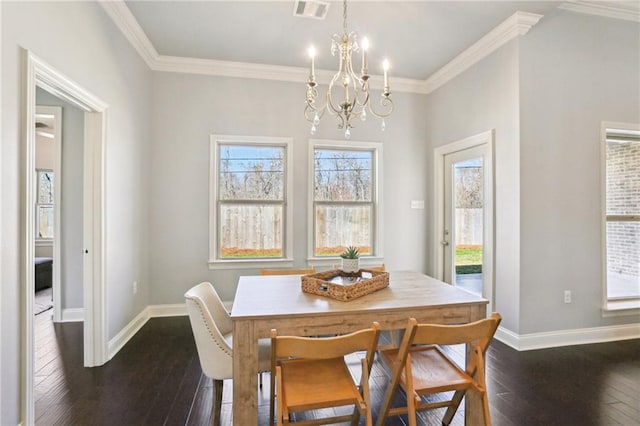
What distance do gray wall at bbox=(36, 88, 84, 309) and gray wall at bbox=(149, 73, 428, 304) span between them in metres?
0.78

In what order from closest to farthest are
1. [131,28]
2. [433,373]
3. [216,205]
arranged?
[433,373] → [131,28] → [216,205]

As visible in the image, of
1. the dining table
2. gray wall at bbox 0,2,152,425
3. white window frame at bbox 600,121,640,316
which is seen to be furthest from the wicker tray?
white window frame at bbox 600,121,640,316

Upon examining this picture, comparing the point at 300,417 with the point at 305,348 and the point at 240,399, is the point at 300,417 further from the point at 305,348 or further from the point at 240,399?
the point at 305,348

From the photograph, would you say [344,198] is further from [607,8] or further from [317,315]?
[607,8]

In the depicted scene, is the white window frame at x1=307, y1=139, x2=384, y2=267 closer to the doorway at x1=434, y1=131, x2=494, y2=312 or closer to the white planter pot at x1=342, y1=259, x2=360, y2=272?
the doorway at x1=434, y1=131, x2=494, y2=312

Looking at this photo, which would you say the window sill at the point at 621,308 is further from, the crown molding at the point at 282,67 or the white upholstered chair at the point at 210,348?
the white upholstered chair at the point at 210,348

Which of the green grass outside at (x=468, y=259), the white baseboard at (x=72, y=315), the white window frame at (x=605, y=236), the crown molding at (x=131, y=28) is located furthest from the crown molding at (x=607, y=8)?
the white baseboard at (x=72, y=315)

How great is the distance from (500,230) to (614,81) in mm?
1879

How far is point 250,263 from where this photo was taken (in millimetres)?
3826

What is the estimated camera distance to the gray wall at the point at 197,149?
3658 mm

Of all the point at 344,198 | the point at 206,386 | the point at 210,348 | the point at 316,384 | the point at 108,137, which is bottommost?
the point at 206,386

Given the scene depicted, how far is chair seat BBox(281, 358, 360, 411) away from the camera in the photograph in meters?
1.38

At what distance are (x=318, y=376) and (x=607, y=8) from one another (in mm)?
4150

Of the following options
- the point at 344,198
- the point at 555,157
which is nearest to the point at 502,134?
the point at 555,157
